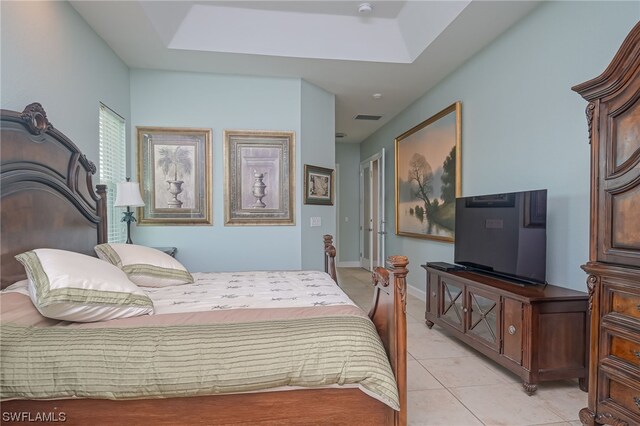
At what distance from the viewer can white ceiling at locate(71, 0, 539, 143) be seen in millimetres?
3039

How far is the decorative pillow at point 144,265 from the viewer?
2.30 meters

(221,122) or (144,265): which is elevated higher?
(221,122)

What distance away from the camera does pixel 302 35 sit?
3.57 m

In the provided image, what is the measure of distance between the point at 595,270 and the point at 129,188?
3.44 meters

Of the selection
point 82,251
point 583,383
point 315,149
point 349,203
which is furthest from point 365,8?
point 349,203

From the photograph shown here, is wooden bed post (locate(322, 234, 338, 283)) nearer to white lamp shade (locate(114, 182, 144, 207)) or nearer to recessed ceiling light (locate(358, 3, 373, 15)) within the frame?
white lamp shade (locate(114, 182, 144, 207))

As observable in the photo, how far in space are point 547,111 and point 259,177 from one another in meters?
2.82

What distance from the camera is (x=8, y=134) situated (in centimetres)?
178

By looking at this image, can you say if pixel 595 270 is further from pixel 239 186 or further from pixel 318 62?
pixel 239 186

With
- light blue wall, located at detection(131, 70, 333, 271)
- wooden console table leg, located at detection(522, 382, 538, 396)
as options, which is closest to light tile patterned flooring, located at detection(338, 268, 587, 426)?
wooden console table leg, located at detection(522, 382, 538, 396)

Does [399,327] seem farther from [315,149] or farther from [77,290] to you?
[315,149]

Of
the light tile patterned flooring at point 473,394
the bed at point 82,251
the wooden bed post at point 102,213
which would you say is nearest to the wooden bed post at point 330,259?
the light tile patterned flooring at point 473,394

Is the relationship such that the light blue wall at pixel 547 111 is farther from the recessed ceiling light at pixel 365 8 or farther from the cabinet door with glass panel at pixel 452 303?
the recessed ceiling light at pixel 365 8

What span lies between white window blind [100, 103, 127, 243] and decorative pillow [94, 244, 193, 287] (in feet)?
3.86
